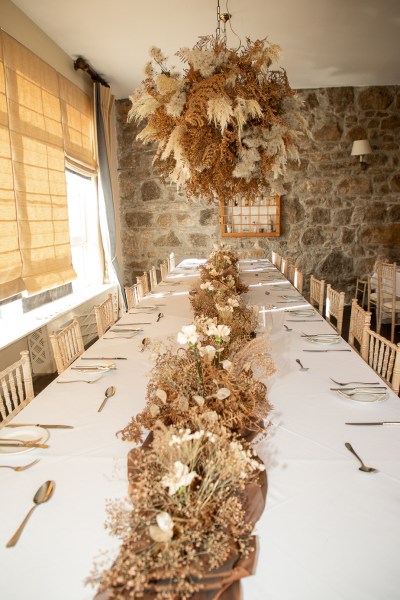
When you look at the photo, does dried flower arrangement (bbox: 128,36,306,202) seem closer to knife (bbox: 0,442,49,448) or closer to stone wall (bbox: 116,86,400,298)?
knife (bbox: 0,442,49,448)

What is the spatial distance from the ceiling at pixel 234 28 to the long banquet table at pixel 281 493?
3.21 metres

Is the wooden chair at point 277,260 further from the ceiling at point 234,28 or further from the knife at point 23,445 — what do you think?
the knife at point 23,445

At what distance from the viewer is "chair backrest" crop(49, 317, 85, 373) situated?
7.35 feet

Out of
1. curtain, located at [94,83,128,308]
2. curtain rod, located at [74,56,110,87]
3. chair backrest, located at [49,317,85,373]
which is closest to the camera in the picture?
chair backrest, located at [49,317,85,373]

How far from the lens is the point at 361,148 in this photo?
587cm

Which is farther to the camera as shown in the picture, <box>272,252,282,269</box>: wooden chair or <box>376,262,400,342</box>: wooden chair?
<box>272,252,282,269</box>: wooden chair

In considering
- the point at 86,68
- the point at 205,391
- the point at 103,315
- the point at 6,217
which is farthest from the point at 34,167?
the point at 205,391

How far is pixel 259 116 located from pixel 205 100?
27 centimetres

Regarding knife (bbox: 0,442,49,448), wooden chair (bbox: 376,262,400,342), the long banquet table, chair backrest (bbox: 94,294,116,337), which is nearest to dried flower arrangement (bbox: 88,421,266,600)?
the long banquet table

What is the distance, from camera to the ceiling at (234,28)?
11.4ft

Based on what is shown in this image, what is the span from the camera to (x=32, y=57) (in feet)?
12.1

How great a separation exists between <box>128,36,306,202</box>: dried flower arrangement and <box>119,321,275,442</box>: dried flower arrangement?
0.96 meters

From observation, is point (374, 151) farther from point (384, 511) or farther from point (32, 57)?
point (384, 511)

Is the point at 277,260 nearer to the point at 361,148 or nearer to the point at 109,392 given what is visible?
the point at 361,148
